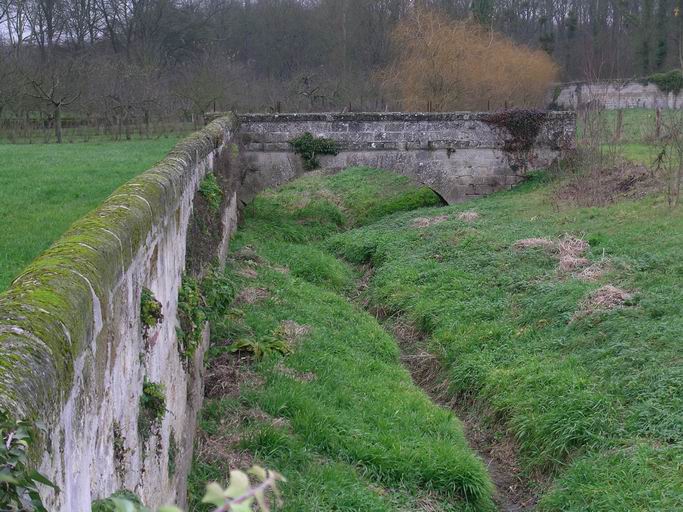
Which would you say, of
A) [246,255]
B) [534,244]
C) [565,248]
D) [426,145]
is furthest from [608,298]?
[426,145]

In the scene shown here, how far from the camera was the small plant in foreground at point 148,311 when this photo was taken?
11.0 ft

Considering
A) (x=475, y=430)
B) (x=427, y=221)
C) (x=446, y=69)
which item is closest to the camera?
(x=475, y=430)

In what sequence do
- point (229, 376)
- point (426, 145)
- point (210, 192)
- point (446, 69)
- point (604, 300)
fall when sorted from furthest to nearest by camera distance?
point (446, 69)
point (426, 145)
point (604, 300)
point (210, 192)
point (229, 376)

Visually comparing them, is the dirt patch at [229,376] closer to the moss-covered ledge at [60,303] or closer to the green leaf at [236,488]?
the moss-covered ledge at [60,303]

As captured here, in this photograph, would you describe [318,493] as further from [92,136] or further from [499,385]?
[92,136]

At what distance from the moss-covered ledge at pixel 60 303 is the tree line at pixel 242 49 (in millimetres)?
25744

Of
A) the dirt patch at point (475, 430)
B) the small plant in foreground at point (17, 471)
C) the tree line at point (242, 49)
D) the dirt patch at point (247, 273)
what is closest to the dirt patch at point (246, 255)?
the dirt patch at point (247, 273)

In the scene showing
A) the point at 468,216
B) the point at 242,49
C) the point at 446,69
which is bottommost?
the point at 468,216

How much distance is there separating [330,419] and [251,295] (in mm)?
3575

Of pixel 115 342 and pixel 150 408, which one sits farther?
pixel 150 408

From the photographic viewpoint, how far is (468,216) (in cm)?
1423

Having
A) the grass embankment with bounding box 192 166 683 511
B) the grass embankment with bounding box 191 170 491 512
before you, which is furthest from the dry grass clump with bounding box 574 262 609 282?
the grass embankment with bounding box 191 170 491 512

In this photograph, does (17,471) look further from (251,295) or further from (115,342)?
(251,295)

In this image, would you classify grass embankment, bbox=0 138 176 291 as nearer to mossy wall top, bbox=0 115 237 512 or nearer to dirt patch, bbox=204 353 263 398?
dirt patch, bbox=204 353 263 398
